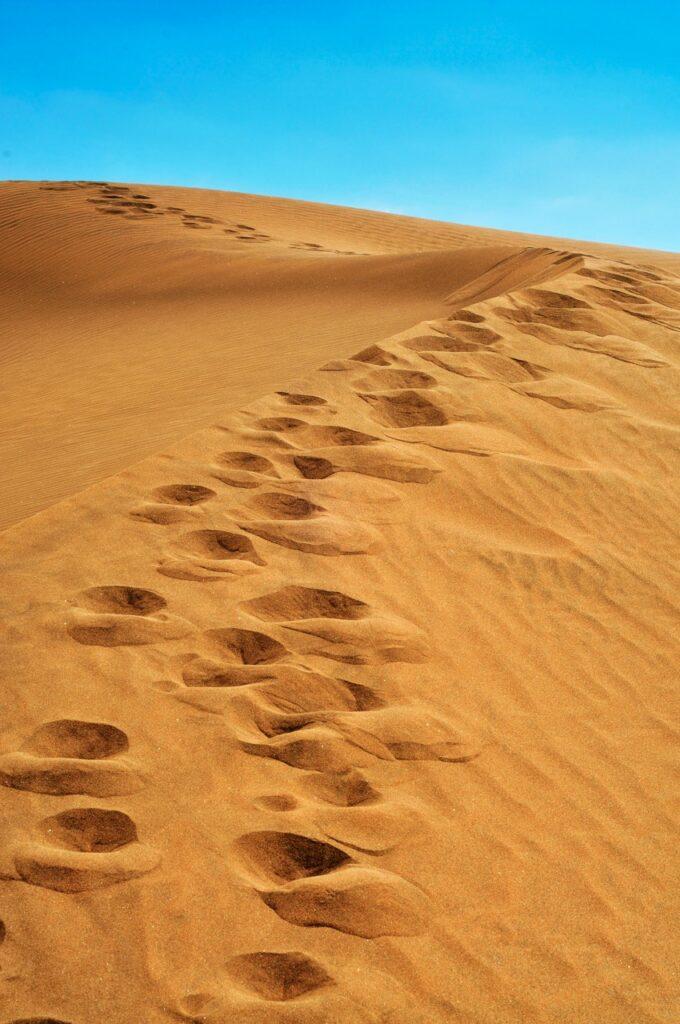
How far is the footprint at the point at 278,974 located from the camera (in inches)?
80.2

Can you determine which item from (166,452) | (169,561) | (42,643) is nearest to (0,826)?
(42,643)

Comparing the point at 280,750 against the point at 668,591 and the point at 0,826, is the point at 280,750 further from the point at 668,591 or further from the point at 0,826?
the point at 668,591

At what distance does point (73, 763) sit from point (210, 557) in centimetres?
123

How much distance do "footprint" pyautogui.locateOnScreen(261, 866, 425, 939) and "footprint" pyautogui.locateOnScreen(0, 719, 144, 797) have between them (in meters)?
0.57

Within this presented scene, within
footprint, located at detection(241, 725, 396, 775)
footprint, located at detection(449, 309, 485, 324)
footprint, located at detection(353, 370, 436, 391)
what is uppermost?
footprint, located at detection(449, 309, 485, 324)

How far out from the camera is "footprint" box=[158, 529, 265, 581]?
11.3 ft

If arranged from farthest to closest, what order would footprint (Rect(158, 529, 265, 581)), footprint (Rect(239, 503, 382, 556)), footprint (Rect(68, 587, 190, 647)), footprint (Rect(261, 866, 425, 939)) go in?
footprint (Rect(239, 503, 382, 556)), footprint (Rect(158, 529, 265, 581)), footprint (Rect(68, 587, 190, 647)), footprint (Rect(261, 866, 425, 939))

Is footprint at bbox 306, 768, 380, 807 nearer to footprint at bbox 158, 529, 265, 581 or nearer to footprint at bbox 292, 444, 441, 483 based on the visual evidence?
footprint at bbox 158, 529, 265, 581

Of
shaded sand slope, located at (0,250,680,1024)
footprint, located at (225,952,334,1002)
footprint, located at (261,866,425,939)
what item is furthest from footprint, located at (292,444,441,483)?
footprint, located at (225,952,334,1002)

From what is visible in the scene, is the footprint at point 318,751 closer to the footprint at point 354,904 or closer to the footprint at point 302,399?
the footprint at point 354,904

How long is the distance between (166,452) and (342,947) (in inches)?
109

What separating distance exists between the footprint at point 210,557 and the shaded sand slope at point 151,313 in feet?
3.02

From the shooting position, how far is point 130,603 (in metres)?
3.25

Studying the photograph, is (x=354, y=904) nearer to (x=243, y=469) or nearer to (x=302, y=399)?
(x=243, y=469)
